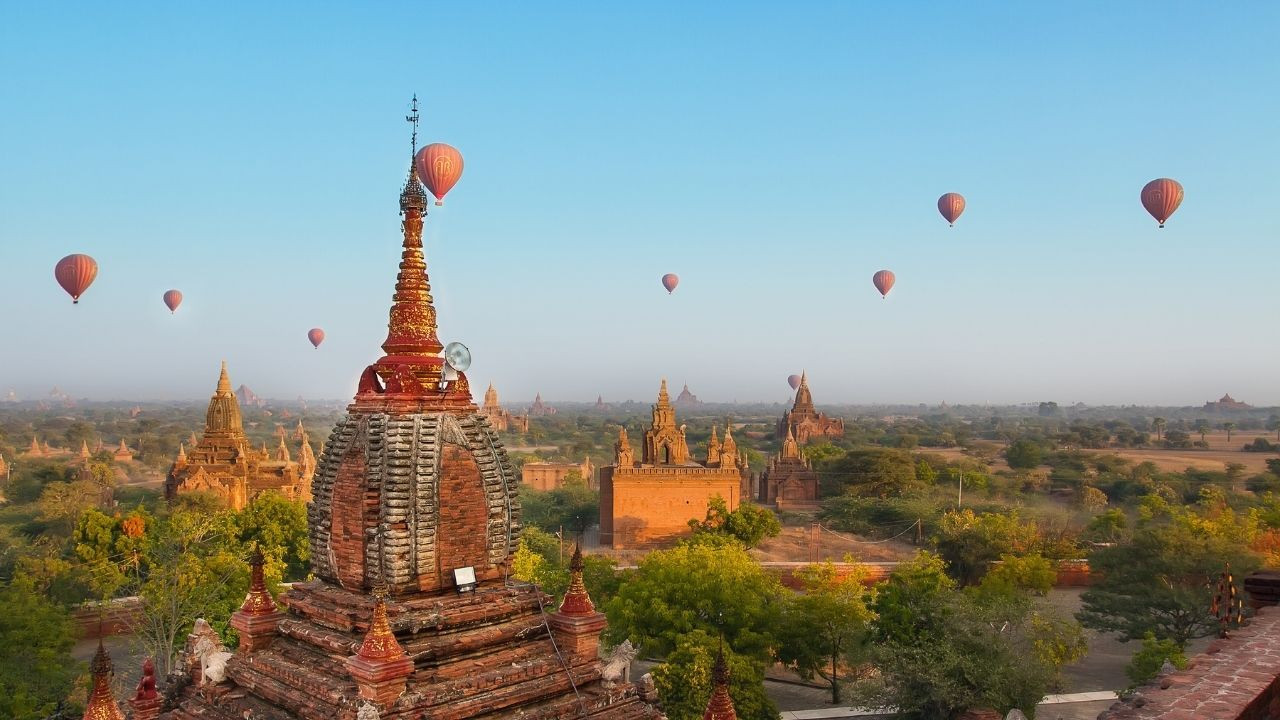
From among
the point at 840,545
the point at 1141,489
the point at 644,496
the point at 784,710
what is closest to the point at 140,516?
the point at 644,496

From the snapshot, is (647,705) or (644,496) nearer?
(647,705)

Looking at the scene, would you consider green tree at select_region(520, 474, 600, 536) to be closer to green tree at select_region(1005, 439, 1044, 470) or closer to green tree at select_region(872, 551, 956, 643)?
green tree at select_region(872, 551, 956, 643)

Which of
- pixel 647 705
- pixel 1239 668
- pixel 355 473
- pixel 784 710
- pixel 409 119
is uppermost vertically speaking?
pixel 409 119

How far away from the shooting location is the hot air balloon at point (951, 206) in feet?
135

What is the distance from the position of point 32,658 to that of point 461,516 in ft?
63.1

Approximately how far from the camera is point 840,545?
5047 cm

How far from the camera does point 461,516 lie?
10938mm

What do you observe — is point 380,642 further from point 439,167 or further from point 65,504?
point 65,504

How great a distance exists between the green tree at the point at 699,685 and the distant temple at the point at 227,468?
34.0 m

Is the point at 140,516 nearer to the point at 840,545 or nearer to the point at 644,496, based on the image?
the point at 644,496

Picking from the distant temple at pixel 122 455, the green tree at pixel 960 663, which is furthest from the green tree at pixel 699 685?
the distant temple at pixel 122 455

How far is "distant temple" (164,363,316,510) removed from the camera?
45938 millimetres

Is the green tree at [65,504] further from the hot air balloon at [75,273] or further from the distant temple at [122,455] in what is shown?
the distant temple at [122,455]

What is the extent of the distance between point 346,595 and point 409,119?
7.33 metres
